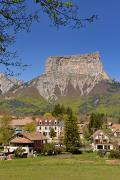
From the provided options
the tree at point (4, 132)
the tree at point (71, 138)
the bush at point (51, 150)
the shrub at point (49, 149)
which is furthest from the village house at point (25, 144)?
the tree at point (71, 138)

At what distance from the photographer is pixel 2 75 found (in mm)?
9750

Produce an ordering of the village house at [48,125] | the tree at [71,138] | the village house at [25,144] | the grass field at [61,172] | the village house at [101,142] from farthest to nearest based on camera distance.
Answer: the village house at [48,125] → the village house at [101,142] → the tree at [71,138] → the village house at [25,144] → the grass field at [61,172]

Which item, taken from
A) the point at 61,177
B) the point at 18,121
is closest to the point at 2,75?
the point at 61,177

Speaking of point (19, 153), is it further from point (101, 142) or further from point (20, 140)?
point (101, 142)

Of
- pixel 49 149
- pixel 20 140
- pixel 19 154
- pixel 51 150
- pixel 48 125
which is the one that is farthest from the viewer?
pixel 48 125

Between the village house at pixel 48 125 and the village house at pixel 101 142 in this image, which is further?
the village house at pixel 48 125

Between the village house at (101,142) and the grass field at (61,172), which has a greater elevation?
the village house at (101,142)

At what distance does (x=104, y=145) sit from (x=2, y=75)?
9209cm

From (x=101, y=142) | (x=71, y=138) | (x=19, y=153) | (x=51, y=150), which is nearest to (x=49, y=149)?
(x=51, y=150)

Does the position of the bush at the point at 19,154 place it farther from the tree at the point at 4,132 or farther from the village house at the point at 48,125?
the village house at the point at 48,125

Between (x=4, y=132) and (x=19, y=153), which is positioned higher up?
(x=4, y=132)

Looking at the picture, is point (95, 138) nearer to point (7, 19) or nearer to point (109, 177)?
point (109, 177)

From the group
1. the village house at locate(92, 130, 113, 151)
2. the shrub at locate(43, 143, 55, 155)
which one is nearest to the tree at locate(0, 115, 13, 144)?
the shrub at locate(43, 143, 55, 155)

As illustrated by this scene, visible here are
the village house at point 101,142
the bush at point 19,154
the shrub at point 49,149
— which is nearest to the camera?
the bush at point 19,154
